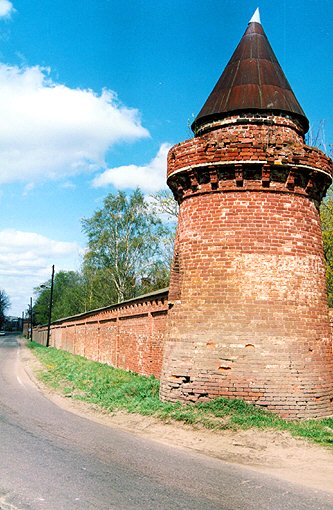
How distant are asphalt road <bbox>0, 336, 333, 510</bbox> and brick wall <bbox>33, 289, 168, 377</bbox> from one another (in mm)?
5884

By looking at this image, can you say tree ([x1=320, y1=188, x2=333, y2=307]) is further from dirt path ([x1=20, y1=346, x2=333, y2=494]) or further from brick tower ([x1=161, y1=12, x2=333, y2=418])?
A: dirt path ([x1=20, y1=346, x2=333, y2=494])

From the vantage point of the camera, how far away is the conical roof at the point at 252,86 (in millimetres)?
9906

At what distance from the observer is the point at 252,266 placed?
29.9 ft

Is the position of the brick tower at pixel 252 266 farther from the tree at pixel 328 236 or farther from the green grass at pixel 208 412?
the tree at pixel 328 236

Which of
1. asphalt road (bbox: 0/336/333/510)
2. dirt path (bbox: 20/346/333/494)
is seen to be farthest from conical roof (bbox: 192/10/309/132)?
asphalt road (bbox: 0/336/333/510)

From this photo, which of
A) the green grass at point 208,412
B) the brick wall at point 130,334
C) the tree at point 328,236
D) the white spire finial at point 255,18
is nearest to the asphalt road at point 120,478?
the green grass at point 208,412

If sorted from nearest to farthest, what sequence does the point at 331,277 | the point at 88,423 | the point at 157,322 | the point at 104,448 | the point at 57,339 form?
the point at 104,448
the point at 88,423
the point at 157,322
the point at 331,277
the point at 57,339

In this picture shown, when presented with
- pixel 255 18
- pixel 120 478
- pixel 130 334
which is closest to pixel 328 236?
pixel 130 334

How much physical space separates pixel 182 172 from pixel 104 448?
5714 mm

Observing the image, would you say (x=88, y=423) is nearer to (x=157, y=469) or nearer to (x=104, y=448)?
(x=104, y=448)

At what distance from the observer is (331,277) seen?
→ 21609mm

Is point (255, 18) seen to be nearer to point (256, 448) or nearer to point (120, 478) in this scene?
point (256, 448)

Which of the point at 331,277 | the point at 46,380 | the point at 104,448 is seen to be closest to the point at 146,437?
the point at 104,448

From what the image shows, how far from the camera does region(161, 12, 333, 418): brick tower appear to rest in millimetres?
8703
